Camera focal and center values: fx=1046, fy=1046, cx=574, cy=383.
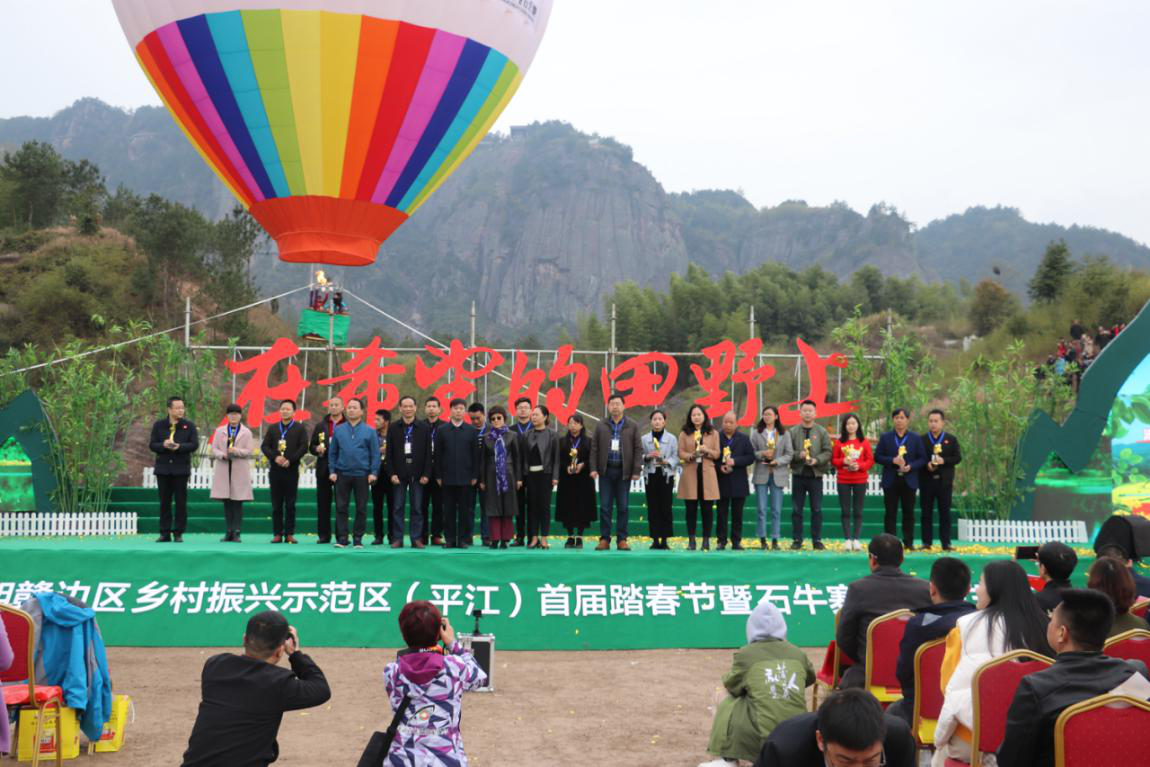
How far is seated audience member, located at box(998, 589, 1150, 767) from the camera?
126 inches

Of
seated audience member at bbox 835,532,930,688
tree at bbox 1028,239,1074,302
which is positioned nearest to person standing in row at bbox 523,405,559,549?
seated audience member at bbox 835,532,930,688

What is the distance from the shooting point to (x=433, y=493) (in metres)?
10.7

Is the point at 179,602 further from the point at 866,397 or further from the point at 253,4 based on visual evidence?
the point at 866,397

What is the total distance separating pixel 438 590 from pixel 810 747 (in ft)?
21.8

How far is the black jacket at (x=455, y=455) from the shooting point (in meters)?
10.3

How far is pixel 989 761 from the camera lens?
3861 millimetres

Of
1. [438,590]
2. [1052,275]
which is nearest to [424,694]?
[438,590]

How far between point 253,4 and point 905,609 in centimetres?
1021

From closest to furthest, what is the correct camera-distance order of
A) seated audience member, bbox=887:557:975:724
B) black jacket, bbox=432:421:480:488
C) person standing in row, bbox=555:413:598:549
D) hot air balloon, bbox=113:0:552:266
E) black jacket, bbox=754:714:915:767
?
black jacket, bbox=754:714:915:767, seated audience member, bbox=887:557:975:724, black jacket, bbox=432:421:480:488, person standing in row, bbox=555:413:598:549, hot air balloon, bbox=113:0:552:266

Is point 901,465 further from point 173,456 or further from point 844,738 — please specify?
point 844,738

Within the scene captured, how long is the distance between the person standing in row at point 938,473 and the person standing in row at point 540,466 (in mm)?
3879

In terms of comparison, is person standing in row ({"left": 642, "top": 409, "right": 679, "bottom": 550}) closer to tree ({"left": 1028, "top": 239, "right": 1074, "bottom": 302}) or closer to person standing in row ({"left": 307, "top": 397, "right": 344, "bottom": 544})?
person standing in row ({"left": 307, "top": 397, "right": 344, "bottom": 544})

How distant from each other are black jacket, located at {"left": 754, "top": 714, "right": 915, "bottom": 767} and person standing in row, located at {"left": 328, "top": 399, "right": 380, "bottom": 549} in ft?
26.7

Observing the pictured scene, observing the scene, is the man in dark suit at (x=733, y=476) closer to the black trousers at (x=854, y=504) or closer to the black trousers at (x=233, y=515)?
the black trousers at (x=854, y=504)
